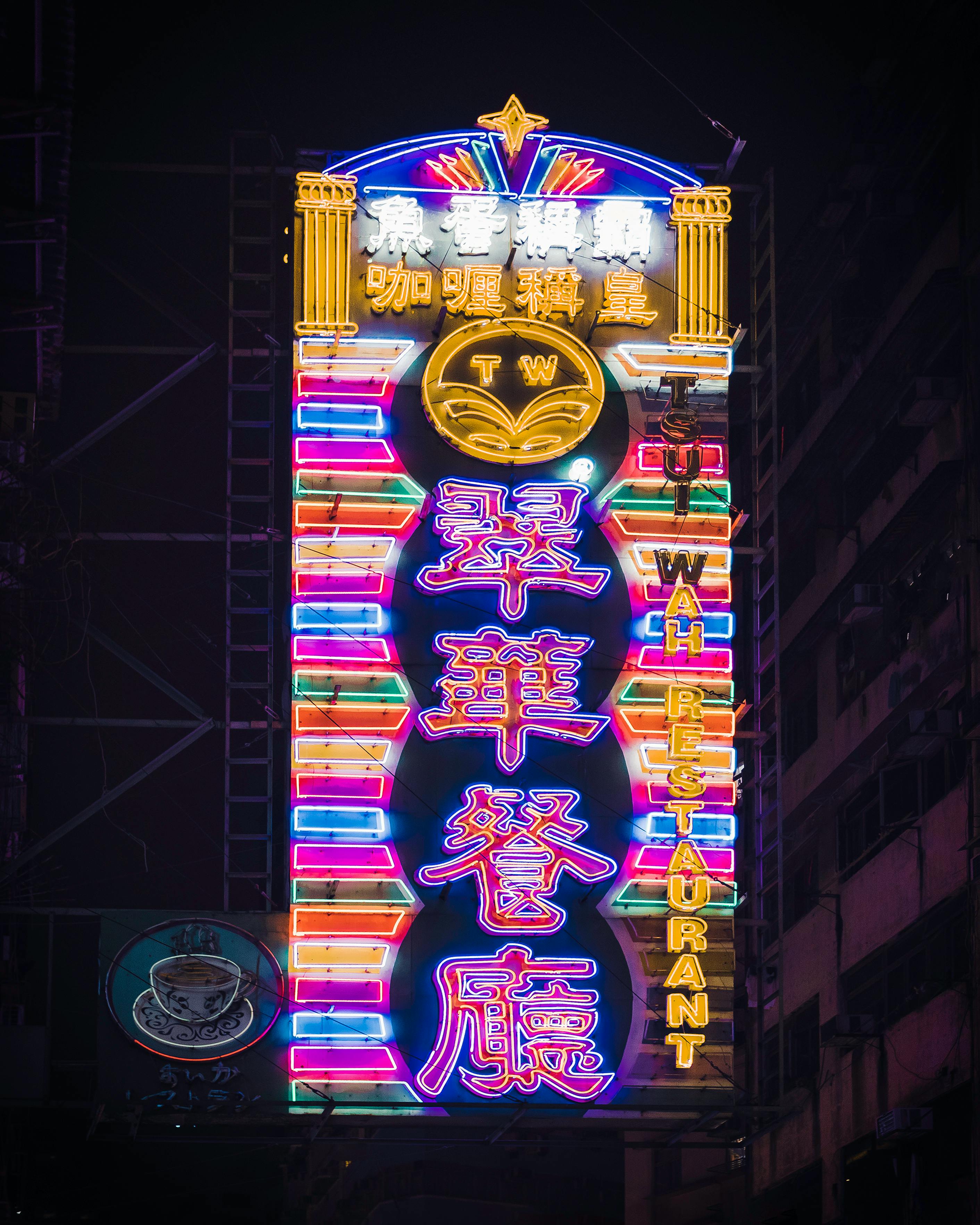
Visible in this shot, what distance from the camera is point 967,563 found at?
23.2 m

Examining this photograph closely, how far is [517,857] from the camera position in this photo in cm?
2180

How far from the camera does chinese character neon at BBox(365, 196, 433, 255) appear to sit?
2367 cm

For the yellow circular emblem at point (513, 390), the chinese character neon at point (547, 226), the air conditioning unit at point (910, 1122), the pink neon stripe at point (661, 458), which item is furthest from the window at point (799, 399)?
the air conditioning unit at point (910, 1122)

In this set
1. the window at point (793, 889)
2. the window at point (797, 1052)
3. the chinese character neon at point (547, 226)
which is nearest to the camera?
the chinese character neon at point (547, 226)

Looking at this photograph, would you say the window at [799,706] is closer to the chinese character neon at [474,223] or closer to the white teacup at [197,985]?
the chinese character neon at [474,223]

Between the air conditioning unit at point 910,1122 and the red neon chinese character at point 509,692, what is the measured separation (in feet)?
20.3

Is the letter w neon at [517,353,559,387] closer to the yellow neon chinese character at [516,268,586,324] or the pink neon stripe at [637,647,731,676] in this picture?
the yellow neon chinese character at [516,268,586,324]

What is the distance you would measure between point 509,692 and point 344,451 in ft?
11.7

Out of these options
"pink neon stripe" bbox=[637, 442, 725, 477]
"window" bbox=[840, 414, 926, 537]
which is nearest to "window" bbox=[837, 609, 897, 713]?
"window" bbox=[840, 414, 926, 537]

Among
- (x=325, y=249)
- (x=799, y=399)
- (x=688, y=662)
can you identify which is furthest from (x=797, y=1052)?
(x=325, y=249)

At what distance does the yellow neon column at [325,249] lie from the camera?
23.3 metres

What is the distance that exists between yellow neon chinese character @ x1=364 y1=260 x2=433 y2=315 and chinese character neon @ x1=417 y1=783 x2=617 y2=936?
6.13 metres

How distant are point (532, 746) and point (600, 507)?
3050 millimetres

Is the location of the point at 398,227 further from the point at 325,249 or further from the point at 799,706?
the point at 799,706
